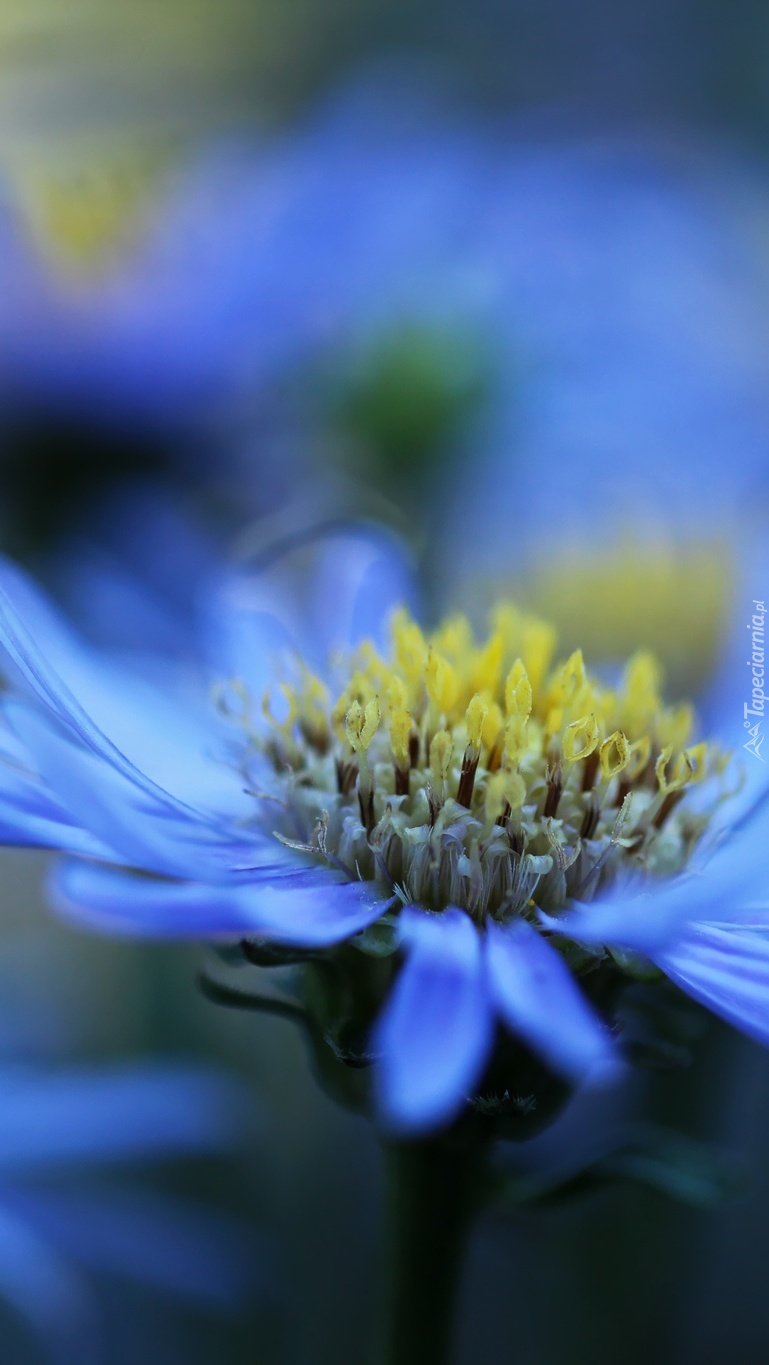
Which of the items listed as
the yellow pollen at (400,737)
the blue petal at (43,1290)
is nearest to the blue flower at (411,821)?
the yellow pollen at (400,737)

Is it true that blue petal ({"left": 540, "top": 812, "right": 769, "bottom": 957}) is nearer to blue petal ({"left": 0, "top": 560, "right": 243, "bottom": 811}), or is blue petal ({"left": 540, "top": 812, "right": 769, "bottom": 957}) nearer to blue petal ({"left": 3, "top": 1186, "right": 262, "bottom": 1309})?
blue petal ({"left": 0, "top": 560, "right": 243, "bottom": 811})

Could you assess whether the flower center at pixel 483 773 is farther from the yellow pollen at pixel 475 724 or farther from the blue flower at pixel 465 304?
the blue flower at pixel 465 304

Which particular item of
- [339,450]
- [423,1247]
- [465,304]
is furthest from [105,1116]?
[465,304]

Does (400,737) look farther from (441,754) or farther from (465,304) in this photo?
(465,304)

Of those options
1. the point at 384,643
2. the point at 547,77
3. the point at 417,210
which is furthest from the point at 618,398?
the point at 547,77

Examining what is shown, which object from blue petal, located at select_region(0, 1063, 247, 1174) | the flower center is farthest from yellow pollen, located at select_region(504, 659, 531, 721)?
blue petal, located at select_region(0, 1063, 247, 1174)

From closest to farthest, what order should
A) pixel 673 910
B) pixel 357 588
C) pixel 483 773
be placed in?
pixel 673 910, pixel 483 773, pixel 357 588
